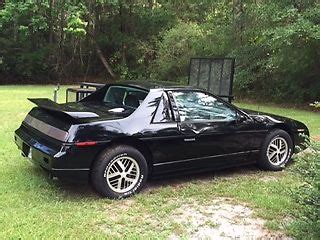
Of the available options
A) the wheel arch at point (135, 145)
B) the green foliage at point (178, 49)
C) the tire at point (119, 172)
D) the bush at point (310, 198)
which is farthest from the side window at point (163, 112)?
the green foliage at point (178, 49)

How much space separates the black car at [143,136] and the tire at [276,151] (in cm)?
1

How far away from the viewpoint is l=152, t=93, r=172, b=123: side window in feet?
17.6

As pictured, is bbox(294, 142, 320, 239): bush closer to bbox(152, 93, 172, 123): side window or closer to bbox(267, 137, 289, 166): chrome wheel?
bbox(152, 93, 172, 123): side window

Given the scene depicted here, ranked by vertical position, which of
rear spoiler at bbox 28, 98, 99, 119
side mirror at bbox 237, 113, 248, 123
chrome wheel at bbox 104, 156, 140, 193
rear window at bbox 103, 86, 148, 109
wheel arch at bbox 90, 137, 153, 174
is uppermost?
rear window at bbox 103, 86, 148, 109

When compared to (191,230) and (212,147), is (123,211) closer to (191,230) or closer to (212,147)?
(191,230)

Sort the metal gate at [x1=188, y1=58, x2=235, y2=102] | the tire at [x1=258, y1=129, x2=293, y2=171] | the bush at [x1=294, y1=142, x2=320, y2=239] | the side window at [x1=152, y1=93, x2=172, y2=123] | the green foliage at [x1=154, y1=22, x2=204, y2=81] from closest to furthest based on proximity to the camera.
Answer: the bush at [x1=294, y1=142, x2=320, y2=239], the side window at [x1=152, y1=93, x2=172, y2=123], the tire at [x1=258, y1=129, x2=293, y2=171], the metal gate at [x1=188, y1=58, x2=235, y2=102], the green foliage at [x1=154, y1=22, x2=204, y2=81]

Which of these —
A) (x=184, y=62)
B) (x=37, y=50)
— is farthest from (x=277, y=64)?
(x=37, y=50)

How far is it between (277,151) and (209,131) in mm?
1357

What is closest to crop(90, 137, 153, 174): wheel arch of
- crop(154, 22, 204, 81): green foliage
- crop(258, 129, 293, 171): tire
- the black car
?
the black car

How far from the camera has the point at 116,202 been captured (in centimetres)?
494

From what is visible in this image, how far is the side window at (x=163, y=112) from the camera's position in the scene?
5.38 meters

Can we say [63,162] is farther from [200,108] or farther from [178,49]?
[178,49]

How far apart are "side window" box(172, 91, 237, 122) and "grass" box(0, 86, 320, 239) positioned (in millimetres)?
849

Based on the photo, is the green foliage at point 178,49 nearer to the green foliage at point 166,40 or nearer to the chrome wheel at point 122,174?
the green foliage at point 166,40
